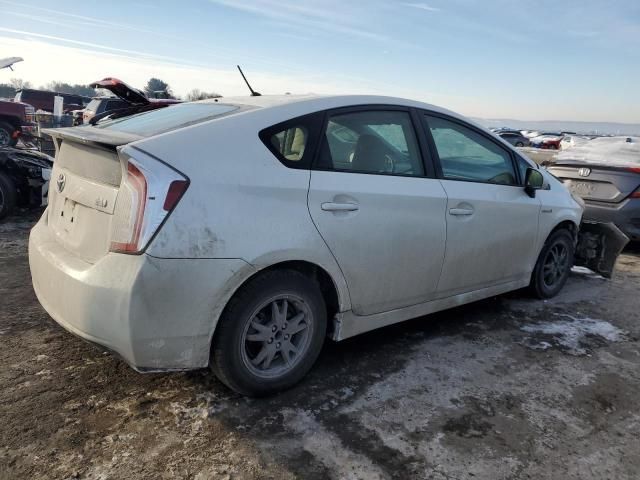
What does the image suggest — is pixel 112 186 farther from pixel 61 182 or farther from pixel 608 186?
pixel 608 186

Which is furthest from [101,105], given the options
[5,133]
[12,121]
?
[5,133]

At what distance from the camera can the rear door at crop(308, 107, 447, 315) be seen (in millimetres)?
2854

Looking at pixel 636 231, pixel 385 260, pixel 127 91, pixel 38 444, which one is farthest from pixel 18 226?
pixel 636 231

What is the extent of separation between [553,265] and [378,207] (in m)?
2.53

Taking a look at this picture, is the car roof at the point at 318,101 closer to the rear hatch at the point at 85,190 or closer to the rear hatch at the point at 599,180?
the rear hatch at the point at 85,190

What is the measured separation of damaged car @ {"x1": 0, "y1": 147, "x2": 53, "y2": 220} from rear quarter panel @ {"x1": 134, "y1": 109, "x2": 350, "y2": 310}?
4.96 m

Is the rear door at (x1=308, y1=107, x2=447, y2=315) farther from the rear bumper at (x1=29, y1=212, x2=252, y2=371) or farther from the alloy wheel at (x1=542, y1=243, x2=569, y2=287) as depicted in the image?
the alloy wheel at (x1=542, y1=243, x2=569, y2=287)

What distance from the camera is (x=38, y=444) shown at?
2350 mm

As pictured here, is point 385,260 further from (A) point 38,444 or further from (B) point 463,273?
(A) point 38,444

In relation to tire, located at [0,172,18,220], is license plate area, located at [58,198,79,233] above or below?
above

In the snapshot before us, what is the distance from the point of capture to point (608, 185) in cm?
633

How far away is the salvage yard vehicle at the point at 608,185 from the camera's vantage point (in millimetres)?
6172

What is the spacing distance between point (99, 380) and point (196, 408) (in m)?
0.64

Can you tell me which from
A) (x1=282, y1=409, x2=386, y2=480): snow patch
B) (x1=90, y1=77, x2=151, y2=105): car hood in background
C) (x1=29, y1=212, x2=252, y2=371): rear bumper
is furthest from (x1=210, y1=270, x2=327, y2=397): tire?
(x1=90, y1=77, x2=151, y2=105): car hood in background
